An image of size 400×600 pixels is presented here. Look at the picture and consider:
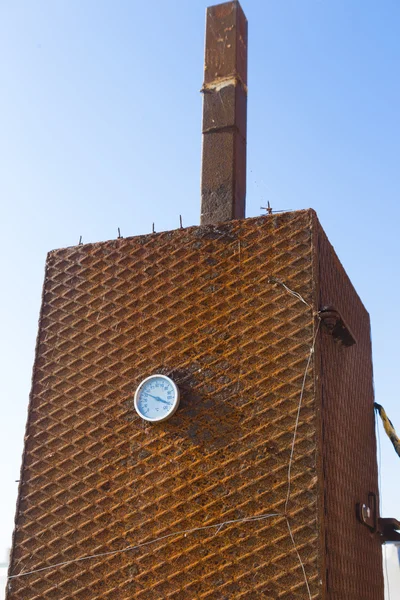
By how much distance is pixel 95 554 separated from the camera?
25.5 feet

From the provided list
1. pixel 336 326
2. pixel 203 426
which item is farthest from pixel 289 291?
pixel 203 426

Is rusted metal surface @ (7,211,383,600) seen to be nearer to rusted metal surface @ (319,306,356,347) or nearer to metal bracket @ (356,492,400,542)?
rusted metal surface @ (319,306,356,347)

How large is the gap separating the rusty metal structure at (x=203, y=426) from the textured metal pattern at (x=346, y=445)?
0.13 ft

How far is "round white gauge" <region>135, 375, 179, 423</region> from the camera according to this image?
25.8 ft

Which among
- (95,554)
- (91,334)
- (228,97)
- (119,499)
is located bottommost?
(95,554)

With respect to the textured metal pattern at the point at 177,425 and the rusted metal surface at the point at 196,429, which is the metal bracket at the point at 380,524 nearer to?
the rusted metal surface at the point at 196,429

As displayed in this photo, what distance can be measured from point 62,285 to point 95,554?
127 inches

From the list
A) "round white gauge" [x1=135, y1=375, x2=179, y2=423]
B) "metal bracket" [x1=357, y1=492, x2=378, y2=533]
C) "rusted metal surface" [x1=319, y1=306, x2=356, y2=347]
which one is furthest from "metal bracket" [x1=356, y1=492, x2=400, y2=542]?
"round white gauge" [x1=135, y1=375, x2=179, y2=423]

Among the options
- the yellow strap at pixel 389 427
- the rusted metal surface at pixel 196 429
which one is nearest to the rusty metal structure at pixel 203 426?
the rusted metal surface at pixel 196 429

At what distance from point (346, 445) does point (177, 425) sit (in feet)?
6.80

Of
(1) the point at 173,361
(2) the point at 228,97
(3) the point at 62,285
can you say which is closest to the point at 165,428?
(1) the point at 173,361

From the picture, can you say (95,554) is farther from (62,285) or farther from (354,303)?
(354,303)

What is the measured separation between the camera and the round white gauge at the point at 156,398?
787 centimetres

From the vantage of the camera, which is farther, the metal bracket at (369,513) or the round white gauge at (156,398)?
the metal bracket at (369,513)
